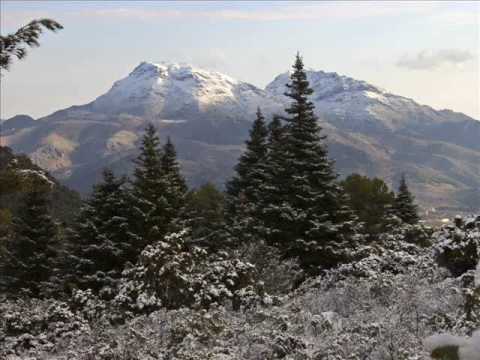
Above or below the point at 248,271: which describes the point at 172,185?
above

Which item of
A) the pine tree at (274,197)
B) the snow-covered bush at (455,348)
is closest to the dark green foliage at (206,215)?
the pine tree at (274,197)

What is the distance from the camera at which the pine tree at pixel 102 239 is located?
2784cm

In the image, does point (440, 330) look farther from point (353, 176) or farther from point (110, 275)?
point (353, 176)

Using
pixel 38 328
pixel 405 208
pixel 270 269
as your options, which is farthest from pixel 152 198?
pixel 405 208

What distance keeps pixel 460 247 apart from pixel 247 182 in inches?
901

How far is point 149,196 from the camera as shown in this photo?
29.5 meters

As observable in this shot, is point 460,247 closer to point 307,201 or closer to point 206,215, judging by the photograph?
point 307,201

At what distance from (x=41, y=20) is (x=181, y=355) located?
5868 mm

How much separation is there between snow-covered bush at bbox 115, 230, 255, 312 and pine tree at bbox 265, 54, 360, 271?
31.0 feet

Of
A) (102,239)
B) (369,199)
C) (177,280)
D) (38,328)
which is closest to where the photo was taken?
(177,280)

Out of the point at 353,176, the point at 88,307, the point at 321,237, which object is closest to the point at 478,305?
the point at 88,307

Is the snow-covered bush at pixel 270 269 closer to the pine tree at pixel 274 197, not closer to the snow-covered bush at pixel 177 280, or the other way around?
the snow-covered bush at pixel 177 280

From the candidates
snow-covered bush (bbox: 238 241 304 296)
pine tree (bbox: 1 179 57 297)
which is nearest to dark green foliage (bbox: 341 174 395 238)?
snow-covered bush (bbox: 238 241 304 296)

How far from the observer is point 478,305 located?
8141 millimetres
